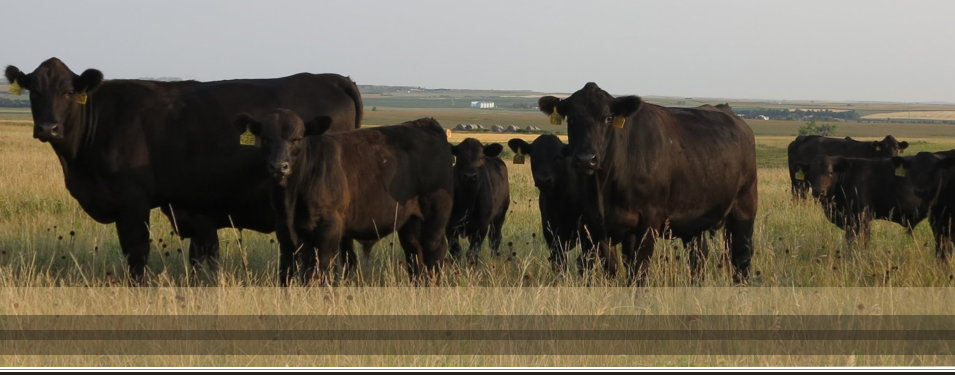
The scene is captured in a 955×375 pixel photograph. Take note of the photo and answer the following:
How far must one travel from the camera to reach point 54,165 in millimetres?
24922

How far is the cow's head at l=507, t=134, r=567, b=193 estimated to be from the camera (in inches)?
419

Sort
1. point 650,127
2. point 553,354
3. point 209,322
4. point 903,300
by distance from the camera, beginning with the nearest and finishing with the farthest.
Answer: point 553,354, point 209,322, point 903,300, point 650,127

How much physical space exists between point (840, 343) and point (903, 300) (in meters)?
1.64

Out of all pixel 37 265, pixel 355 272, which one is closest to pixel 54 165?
pixel 37 265

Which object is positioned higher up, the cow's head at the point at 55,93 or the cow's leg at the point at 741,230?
the cow's head at the point at 55,93

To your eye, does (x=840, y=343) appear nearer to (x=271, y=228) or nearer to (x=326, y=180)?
(x=326, y=180)

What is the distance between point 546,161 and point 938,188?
4602 mm

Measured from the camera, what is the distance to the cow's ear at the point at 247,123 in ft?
28.5

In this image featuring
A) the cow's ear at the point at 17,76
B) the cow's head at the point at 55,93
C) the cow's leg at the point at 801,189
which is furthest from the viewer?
the cow's leg at the point at 801,189

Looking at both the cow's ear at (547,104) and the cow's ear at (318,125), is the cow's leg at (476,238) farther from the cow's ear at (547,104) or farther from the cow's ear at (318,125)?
the cow's ear at (318,125)

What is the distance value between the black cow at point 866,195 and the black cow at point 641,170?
140 inches

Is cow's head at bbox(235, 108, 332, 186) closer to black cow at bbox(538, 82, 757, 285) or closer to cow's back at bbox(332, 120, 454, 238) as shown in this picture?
cow's back at bbox(332, 120, 454, 238)

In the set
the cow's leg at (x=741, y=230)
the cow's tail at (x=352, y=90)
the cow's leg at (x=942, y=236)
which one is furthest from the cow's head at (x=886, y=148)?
the cow's tail at (x=352, y=90)

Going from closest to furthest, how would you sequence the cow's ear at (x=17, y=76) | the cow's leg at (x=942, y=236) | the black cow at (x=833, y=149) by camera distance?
the cow's ear at (x=17, y=76) < the cow's leg at (x=942, y=236) < the black cow at (x=833, y=149)
